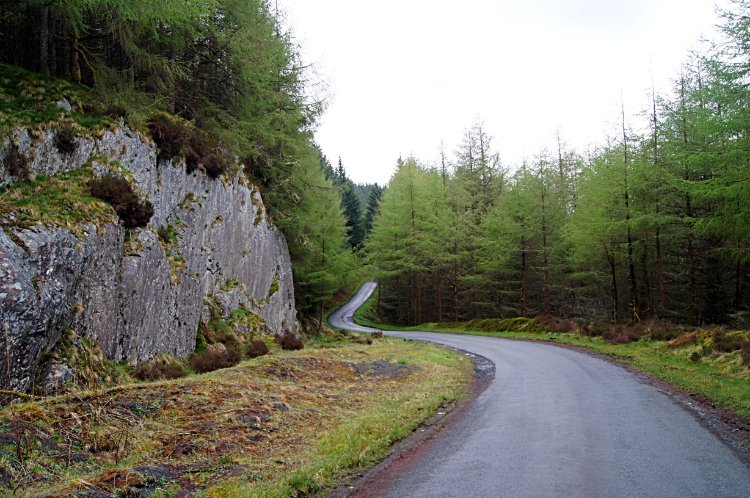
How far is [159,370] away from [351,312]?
43.3 meters

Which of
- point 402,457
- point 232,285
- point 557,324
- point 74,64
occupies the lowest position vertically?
point 402,457

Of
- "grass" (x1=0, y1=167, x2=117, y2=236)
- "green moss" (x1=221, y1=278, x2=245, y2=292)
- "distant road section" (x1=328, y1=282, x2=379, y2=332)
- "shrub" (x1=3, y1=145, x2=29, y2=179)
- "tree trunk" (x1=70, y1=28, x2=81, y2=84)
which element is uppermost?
"tree trunk" (x1=70, y1=28, x2=81, y2=84)

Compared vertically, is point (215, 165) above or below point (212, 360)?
above

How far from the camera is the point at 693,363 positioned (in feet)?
44.0

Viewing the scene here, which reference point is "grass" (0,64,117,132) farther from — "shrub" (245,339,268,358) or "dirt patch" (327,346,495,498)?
"dirt patch" (327,346,495,498)

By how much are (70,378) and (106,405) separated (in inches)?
74.7

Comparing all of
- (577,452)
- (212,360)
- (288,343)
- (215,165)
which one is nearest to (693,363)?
(577,452)

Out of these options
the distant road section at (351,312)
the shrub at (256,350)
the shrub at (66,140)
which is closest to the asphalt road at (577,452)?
the shrub at (256,350)

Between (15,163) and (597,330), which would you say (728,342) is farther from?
(15,163)

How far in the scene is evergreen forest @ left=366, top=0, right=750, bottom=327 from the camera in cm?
1681

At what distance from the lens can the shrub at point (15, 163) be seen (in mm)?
8594

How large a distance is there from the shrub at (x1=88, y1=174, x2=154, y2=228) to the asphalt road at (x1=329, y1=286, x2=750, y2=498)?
347 inches

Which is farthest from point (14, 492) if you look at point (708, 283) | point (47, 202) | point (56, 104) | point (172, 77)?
point (708, 283)

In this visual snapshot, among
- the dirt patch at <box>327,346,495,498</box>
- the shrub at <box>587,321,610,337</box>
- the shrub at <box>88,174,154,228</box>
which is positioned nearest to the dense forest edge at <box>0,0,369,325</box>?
the shrub at <box>88,174,154,228</box>
